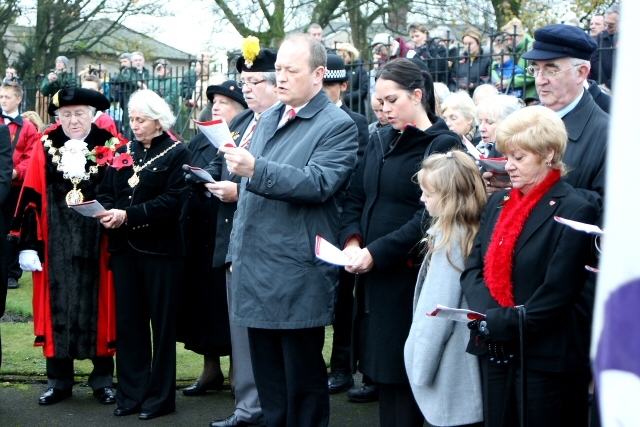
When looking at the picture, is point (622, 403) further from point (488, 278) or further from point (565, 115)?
point (565, 115)

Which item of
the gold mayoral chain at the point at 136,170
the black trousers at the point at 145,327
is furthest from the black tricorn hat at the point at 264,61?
the black trousers at the point at 145,327

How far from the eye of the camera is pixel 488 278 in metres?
3.46

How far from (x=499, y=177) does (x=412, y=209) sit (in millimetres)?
461

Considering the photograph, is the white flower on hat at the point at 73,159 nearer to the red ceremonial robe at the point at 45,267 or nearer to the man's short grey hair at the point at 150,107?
the red ceremonial robe at the point at 45,267

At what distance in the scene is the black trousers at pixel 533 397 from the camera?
10.9 ft

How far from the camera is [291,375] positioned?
4316mm

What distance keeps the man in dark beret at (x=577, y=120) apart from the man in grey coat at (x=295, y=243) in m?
0.80

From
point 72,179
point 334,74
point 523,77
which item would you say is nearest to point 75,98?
point 72,179

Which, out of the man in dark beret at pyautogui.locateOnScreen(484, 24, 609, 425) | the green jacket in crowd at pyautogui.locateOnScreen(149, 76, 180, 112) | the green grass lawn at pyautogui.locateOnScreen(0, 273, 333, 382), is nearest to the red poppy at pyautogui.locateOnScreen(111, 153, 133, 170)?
the green grass lawn at pyautogui.locateOnScreen(0, 273, 333, 382)

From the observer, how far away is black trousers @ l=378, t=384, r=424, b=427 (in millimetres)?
4052

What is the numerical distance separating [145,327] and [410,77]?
2.45 m

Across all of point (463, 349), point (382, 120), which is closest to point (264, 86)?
point (382, 120)

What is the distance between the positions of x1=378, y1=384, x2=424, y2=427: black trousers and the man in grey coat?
38 cm

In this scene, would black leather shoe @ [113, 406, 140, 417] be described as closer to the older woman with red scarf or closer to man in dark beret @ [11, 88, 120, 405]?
man in dark beret @ [11, 88, 120, 405]
